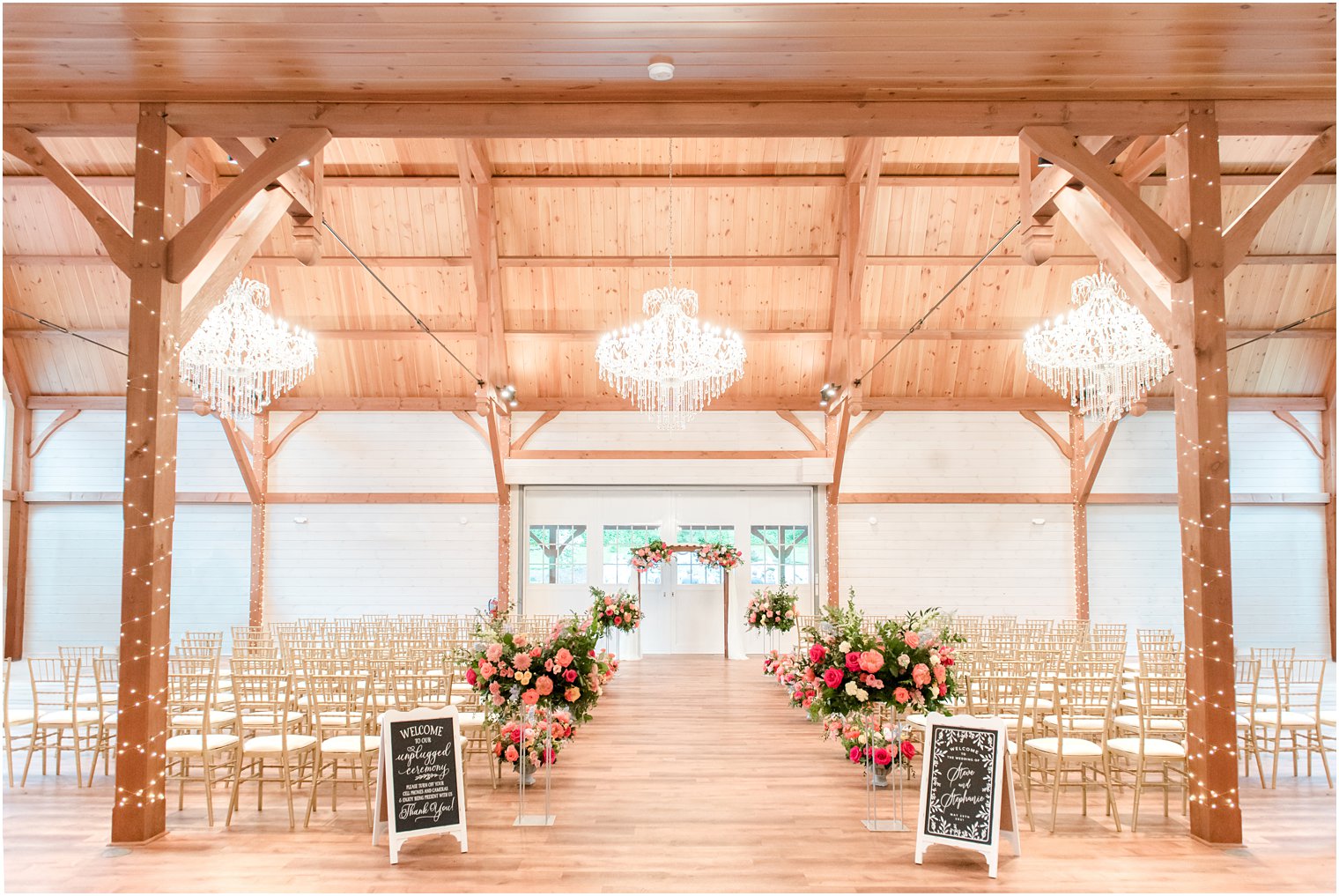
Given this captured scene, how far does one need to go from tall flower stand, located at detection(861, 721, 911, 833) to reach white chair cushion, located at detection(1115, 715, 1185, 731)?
1.60 m

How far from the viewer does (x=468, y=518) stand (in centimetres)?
1505

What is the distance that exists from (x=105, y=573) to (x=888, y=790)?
13.3 meters

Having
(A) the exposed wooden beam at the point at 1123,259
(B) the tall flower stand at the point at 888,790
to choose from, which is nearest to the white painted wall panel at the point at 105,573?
(B) the tall flower stand at the point at 888,790

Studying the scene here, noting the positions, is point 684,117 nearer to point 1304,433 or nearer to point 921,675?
point 921,675

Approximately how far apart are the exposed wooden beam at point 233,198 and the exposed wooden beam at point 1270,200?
5547mm

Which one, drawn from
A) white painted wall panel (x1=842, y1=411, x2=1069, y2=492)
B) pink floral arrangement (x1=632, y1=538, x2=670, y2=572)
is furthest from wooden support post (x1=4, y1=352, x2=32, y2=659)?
white painted wall panel (x1=842, y1=411, x2=1069, y2=492)

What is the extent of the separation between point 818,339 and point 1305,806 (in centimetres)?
933

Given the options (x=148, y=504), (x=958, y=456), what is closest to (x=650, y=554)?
(x=958, y=456)

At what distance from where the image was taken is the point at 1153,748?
5469 millimetres

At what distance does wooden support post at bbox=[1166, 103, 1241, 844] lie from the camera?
5086 mm

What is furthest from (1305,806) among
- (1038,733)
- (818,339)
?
(818,339)

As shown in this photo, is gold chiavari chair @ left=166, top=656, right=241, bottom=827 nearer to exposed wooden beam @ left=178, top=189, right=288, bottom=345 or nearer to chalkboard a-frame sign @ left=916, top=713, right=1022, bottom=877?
exposed wooden beam @ left=178, top=189, right=288, bottom=345

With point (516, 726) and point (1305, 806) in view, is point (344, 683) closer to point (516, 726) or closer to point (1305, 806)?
point (516, 726)

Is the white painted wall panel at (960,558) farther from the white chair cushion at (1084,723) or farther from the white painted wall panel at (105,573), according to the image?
the white painted wall panel at (105,573)
